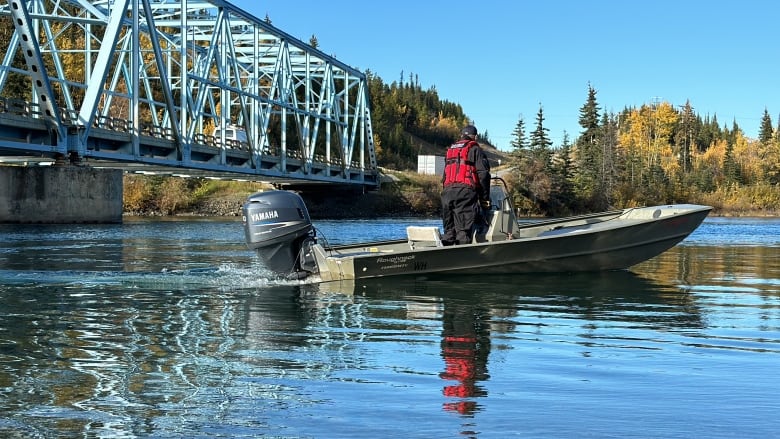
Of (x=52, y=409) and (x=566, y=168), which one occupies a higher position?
(x=566, y=168)

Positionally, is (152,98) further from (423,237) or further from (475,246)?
(475,246)

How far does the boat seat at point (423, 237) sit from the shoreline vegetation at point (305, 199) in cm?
5732

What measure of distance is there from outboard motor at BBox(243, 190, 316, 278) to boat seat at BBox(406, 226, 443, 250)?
195 centimetres

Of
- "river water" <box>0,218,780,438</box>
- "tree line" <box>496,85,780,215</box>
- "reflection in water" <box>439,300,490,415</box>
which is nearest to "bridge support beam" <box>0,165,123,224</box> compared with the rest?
"river water" <box>0,218,780,438</box>

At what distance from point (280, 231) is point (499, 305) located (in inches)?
150

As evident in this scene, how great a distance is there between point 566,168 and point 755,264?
80.9 metres

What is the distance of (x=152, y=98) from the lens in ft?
214

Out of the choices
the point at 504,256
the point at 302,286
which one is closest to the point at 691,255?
the point at 504,256

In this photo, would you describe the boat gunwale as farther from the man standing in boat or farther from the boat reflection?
the boat reflection

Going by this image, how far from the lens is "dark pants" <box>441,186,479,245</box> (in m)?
15.1

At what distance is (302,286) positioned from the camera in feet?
48.9

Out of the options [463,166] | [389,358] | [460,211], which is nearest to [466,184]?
[463,166]

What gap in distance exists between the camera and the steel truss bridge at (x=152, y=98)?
123 feet

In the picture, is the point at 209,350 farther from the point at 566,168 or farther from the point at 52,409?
the point at 566,168
